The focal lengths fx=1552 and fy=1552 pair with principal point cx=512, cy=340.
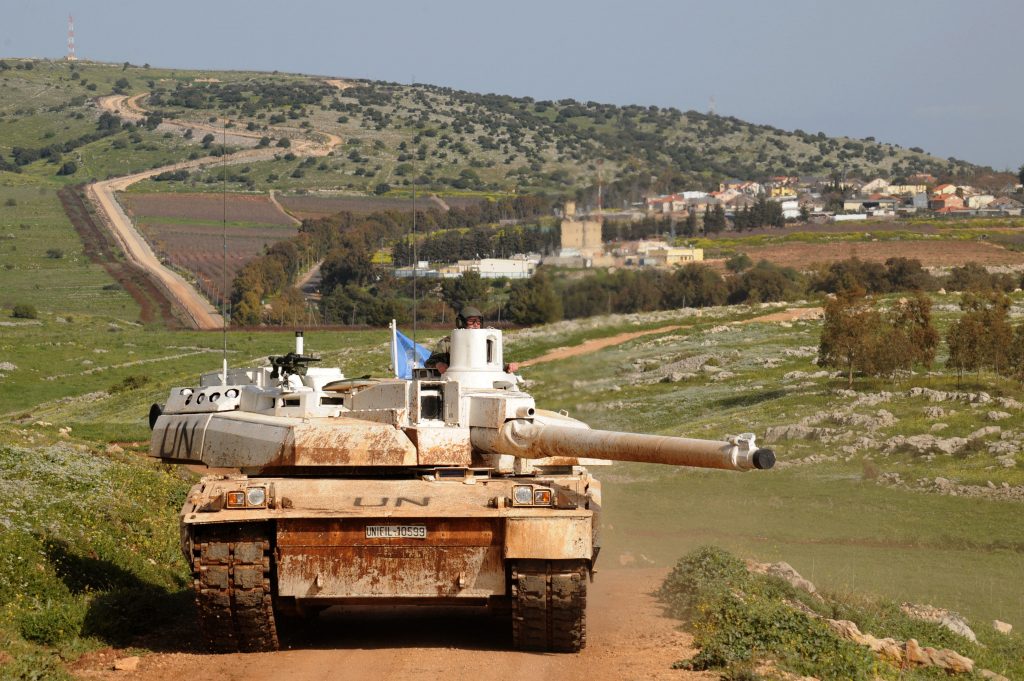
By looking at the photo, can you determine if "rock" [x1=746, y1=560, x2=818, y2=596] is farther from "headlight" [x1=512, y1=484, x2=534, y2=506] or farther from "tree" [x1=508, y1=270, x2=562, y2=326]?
"headlight" [x1=512, y1=484, x2=534, y2=506]

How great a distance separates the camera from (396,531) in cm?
1486

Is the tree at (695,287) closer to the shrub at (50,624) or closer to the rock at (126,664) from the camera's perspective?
the shrub at (50,624)

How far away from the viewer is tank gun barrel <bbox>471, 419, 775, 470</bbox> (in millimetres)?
13039

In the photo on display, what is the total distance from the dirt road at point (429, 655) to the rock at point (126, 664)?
8cm

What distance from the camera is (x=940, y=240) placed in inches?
2414

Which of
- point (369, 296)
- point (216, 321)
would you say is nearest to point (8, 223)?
point (216, 321)

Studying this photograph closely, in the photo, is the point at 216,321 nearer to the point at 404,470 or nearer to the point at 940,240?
the point at 940,240

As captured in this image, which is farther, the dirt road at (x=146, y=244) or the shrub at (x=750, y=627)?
the dirt road at (x=146, y=244)

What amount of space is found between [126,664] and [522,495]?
158 inches

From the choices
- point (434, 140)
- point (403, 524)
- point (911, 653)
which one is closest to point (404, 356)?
point (403, 524)

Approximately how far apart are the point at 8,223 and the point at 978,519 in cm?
9295

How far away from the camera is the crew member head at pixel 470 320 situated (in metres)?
17.5

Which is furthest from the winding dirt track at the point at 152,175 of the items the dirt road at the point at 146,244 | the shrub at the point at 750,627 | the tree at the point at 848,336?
the shrub at the point at 750,627

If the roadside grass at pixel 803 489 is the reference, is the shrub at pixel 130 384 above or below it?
below
